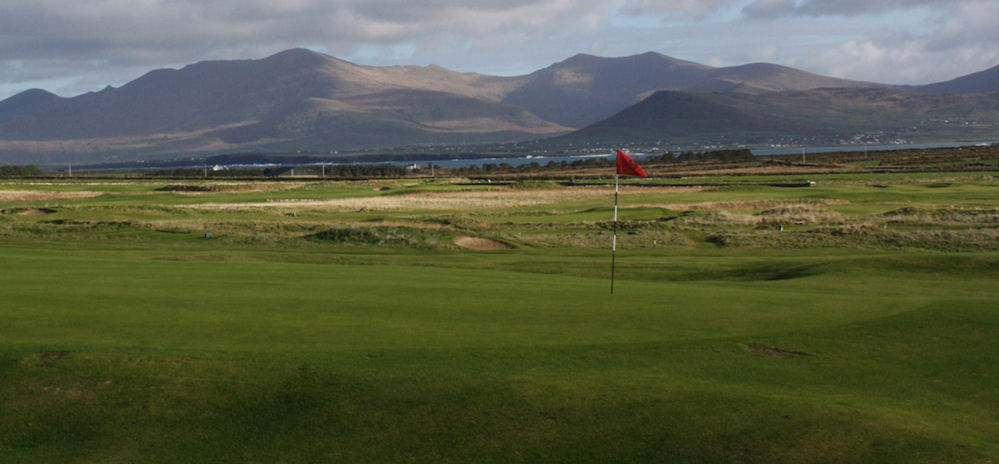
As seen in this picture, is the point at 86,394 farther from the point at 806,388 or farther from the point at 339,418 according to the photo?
the point at 806,388

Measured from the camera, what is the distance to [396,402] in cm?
899

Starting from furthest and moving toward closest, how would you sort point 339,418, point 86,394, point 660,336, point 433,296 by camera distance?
point 433,296, point 660,336, point 86,394, point 339,418

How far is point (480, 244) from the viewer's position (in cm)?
3644

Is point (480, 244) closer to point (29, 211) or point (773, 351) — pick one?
point (773, 351)

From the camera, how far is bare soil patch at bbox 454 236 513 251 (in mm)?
35844

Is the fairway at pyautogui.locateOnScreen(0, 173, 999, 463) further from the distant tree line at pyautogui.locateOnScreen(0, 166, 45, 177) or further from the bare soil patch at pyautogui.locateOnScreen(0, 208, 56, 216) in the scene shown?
the distant tree line at pyautogui.locateOnScreen(0, 166, 45, 177)

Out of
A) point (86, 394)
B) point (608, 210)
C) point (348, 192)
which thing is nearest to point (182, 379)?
point (86, 394)

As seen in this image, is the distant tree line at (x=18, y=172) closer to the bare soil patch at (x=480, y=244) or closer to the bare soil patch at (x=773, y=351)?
the bare soil patch at (x=480, y=244)

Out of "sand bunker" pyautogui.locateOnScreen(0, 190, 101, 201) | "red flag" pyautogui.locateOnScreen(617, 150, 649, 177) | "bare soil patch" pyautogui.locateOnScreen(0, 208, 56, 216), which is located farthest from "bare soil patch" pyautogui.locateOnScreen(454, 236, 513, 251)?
"sand bunker" pyautogui.locateOnScreen(0, 190, 101, 201)

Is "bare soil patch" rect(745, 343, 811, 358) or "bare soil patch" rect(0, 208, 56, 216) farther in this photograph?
"bare soil patch" rect(0, 208, 56, 216)

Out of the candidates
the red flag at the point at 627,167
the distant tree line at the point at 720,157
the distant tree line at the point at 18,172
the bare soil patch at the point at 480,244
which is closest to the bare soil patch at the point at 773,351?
the red flag at the point at 627,167

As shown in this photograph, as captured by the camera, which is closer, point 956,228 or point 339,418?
point 339,418

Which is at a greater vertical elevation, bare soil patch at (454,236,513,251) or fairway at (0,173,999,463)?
fairway at (0,173,999,463)

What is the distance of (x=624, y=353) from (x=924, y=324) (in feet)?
16.6
